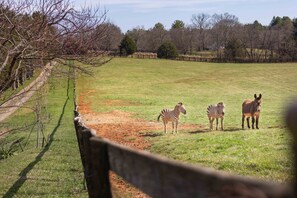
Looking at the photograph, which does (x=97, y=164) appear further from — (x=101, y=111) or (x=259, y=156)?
(x=101, y=111)

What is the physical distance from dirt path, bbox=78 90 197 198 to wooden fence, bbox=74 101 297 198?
23.4ft

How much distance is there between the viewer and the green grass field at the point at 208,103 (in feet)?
38.1

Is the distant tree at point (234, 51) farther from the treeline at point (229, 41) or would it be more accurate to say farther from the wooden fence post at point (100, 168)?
the wooden fence post at point (100, 168)

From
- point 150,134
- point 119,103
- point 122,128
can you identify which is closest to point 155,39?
point 119,103

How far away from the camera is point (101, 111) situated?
103 feet

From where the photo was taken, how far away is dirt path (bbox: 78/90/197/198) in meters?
11.2

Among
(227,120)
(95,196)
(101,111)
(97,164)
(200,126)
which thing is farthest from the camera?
(101,111)

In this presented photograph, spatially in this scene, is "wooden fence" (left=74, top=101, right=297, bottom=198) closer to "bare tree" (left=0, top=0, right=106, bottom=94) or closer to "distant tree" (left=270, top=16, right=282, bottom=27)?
"bare tree" (left=0, top=0, right=106, bottom=94)

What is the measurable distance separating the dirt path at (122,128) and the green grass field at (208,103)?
2.47ft

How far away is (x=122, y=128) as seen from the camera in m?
22.6

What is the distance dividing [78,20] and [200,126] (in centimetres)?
1253

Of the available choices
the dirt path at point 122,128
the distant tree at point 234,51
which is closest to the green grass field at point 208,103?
the dirt path at point 122,128

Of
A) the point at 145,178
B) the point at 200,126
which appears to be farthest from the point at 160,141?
the point at 145,178

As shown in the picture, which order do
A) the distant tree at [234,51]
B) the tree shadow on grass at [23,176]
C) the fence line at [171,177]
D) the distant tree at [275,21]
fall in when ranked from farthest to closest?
the distant tree at [275,21]
the distant tree at [234,51]
the tree shadow on grass at [23,176]
the fence line at [171,177]
